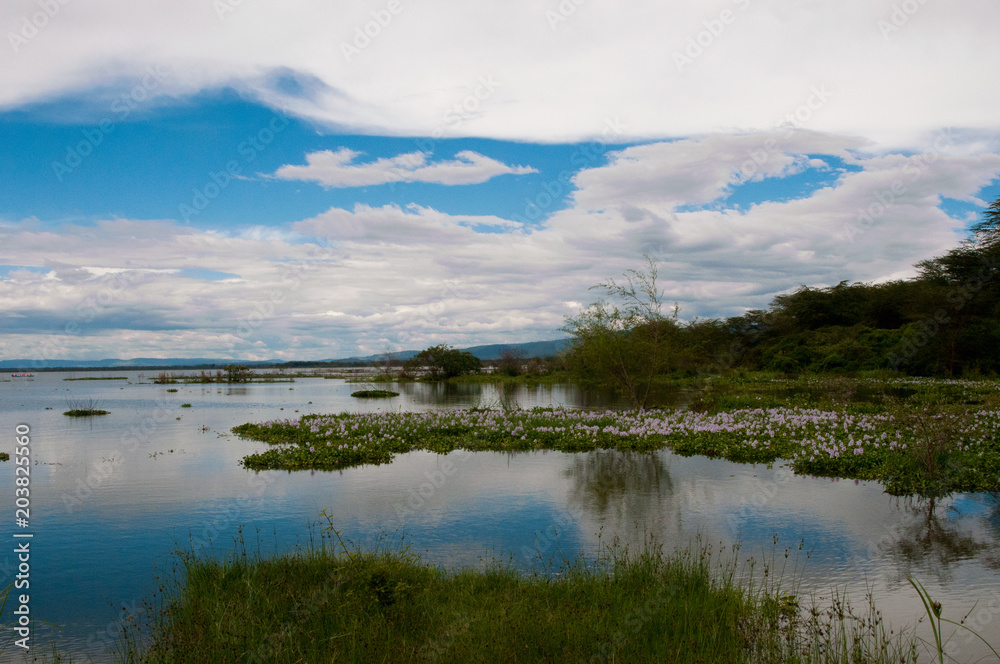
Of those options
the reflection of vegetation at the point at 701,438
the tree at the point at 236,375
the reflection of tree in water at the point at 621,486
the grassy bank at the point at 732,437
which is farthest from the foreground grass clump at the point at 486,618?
the tree at the point at 236,375

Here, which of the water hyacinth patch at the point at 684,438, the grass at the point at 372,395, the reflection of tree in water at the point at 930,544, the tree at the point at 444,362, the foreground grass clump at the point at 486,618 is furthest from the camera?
the tree at the point at 444,362

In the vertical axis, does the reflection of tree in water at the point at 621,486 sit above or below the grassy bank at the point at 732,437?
below

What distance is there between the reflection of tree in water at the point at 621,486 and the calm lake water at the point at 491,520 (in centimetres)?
4

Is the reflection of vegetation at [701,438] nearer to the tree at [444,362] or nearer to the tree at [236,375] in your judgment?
the tree at [444,362]

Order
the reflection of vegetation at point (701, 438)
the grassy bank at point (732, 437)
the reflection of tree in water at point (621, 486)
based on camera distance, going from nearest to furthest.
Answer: the reflection of tree in water at point (621, 486), the grassy bank at point (732, 437), the reflection of vegetation at point (701, 438)

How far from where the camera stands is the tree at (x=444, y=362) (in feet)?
196

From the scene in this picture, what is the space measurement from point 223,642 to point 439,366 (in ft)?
182

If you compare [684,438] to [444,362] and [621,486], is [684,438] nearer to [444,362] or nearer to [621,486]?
[621,486]

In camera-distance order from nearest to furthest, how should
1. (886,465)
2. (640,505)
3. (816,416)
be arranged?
(640,505), (886,465), (816,416)

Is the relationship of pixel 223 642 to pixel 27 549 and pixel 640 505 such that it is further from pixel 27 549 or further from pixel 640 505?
pixel 640 505

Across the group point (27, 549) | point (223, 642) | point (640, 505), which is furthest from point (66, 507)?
point (640, 505)

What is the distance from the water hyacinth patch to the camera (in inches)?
458

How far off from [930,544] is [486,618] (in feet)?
20.0

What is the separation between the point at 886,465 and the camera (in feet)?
38.1
